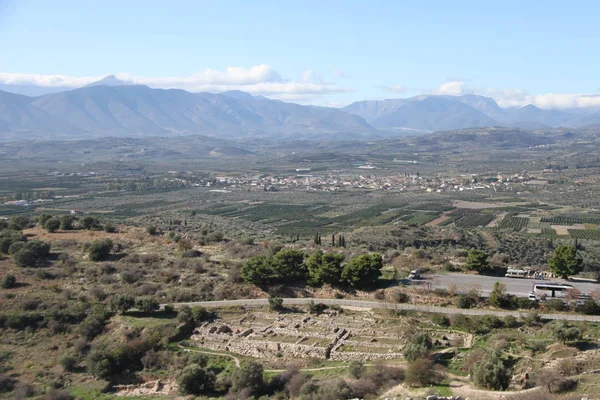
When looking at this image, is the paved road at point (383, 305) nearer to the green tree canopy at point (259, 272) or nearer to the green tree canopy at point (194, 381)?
the green tree canopy at point (259, 272)

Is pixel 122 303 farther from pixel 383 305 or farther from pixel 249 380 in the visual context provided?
pixel 383 305

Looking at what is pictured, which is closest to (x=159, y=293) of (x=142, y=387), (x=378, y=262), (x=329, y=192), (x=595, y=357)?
(x=142, y=387)

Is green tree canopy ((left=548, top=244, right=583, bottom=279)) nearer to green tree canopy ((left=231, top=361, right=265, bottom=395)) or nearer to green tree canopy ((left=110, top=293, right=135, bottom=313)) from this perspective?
green tree canopy ((left=231, top=361, right=265, bottom=395))

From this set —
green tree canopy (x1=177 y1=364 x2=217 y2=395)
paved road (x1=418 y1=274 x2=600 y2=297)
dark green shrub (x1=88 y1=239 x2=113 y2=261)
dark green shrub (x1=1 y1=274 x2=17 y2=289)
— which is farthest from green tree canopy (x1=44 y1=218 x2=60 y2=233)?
paved road (x1=418 y1=274 x2=600 y2=297)

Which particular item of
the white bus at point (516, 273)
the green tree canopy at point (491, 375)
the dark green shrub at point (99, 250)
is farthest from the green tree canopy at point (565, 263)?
the dark green shrub at point (99, 250)

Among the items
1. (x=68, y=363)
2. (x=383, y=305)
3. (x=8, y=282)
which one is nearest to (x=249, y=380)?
(x=68, y=363)

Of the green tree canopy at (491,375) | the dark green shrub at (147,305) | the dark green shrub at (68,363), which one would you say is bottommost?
the dark green shrub at (68,363)
